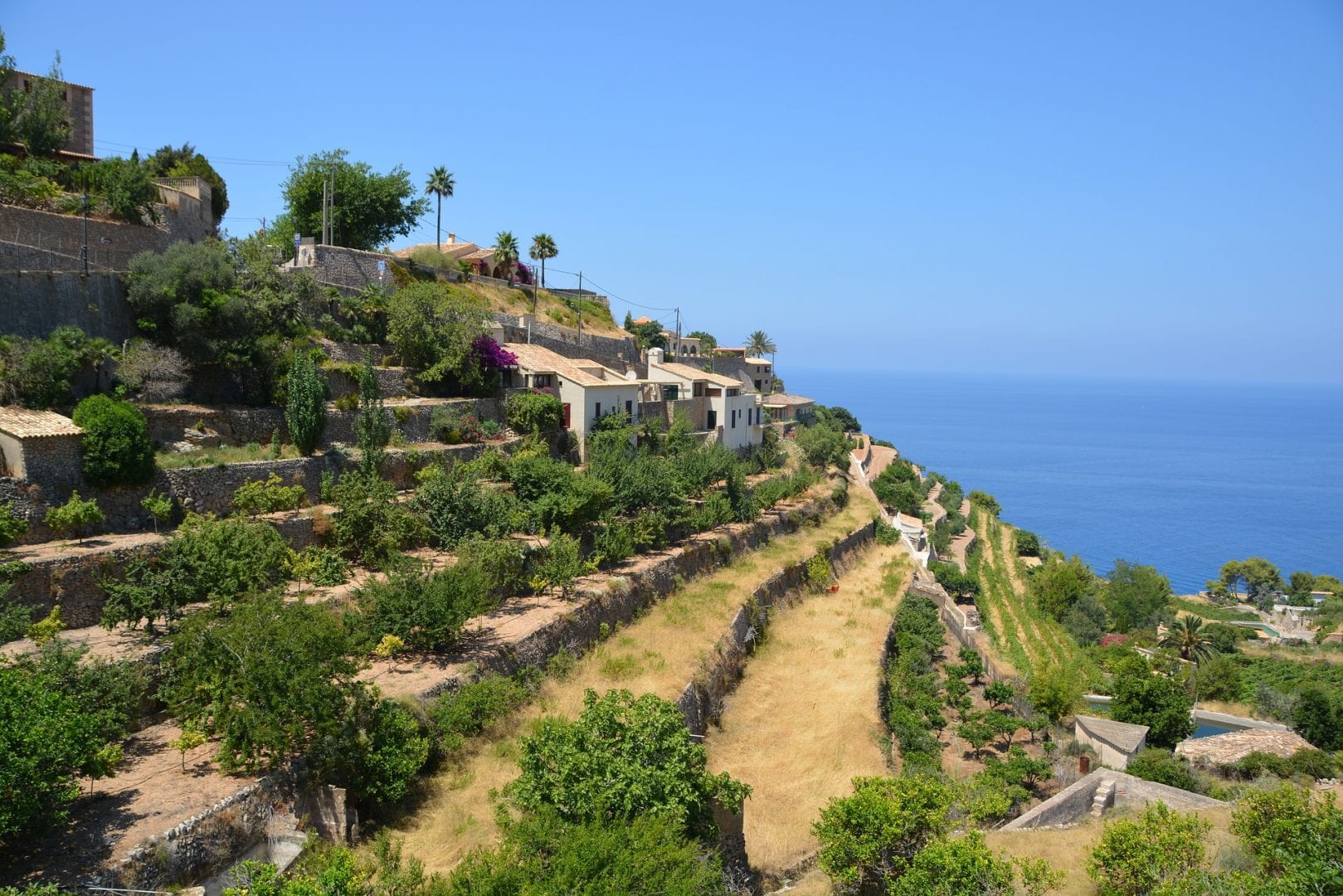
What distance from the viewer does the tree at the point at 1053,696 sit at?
3148 cm

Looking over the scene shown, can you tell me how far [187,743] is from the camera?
605 inches

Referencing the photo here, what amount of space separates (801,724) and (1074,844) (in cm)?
775

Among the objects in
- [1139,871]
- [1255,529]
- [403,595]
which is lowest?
[1255,529]

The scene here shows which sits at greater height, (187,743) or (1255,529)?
(187,743)

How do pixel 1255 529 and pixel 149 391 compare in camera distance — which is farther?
pixel 1255 529

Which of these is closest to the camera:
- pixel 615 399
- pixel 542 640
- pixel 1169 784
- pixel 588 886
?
pixel 588 886

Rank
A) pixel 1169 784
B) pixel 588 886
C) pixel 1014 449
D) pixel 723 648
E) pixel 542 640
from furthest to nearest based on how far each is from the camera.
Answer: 1. pixel 1014 449
2. pixel 723 648
3. pixel 1169 784
4. pixel 542 640
5. pixel 588 886

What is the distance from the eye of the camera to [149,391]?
23.3m

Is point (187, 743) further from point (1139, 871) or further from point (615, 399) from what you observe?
point (615, 399)

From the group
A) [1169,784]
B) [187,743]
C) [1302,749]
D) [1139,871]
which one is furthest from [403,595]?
[1302,749]

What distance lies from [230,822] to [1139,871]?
15975 mm

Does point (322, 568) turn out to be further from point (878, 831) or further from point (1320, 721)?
point (1320, 721)

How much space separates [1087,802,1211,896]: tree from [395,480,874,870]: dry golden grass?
10217 millimetres

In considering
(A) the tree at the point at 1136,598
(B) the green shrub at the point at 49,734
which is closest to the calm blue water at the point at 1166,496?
(A) the tree at the point at 1136,598
